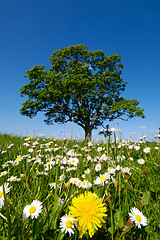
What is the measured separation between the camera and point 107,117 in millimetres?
22422

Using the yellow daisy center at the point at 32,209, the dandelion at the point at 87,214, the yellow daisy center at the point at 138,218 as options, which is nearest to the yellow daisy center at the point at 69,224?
the dandelion at the point at 87,214

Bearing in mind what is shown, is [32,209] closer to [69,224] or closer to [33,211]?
[33,211]

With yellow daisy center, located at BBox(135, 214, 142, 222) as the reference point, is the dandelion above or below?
above

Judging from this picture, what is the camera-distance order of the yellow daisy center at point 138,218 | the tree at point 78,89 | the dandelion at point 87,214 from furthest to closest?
the tree at point 78,89 → the yellow daisy center at point 138,218 → the dandelion at point 87,214

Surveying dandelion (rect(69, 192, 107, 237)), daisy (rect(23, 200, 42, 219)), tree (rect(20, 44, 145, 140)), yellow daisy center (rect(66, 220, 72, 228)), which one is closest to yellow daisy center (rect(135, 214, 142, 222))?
dandelion (rect(69, 192, 107, 237))

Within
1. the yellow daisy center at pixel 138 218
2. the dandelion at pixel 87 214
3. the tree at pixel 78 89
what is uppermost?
the tree at pixel 78 89

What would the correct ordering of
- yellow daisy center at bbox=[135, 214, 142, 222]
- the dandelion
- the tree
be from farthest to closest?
the tree < yellow daisy center at bbox=[135, 214, 142, 222] < the dandelion

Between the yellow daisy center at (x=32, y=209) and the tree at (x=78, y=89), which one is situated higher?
the tree at (x=78, y=89)

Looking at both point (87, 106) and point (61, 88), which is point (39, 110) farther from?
point (87, 106)

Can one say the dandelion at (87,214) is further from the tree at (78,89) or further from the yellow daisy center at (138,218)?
the tree at (78,89)

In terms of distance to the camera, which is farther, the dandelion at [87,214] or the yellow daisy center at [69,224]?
the yellow daisy center at [69,224]

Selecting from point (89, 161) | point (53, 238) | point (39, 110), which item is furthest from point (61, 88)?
point (53, 238)

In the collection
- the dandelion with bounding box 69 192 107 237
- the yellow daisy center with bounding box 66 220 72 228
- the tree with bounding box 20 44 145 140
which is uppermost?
the tree with bounding box 20 44 145 140

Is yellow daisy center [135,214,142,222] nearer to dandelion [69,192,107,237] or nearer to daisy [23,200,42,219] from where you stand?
dandelion [69,192,107,237]
